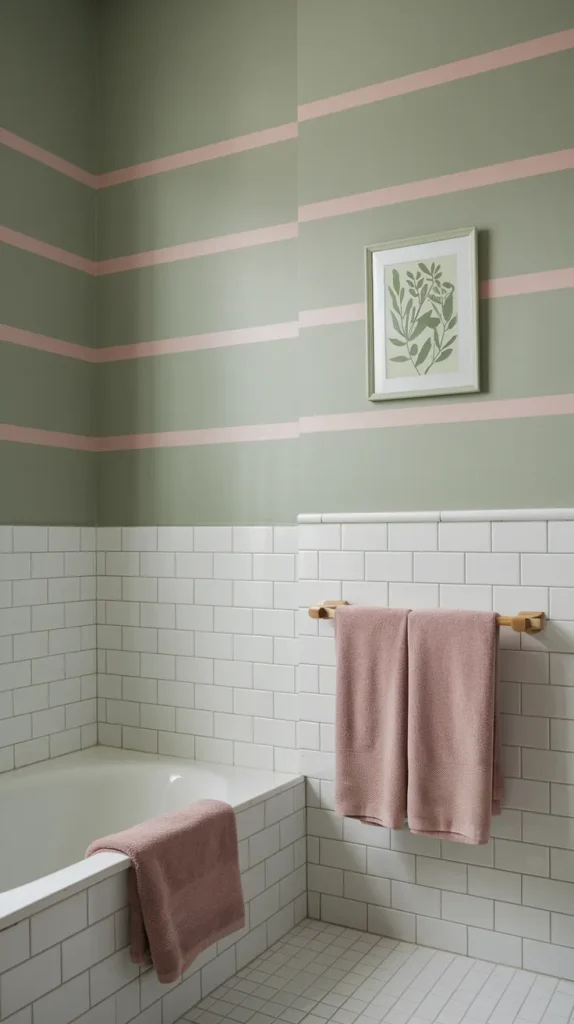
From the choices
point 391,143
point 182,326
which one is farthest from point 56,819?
point 391,143

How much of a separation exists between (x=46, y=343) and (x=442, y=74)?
4.96 ft

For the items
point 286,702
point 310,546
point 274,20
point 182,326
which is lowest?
point 286,702

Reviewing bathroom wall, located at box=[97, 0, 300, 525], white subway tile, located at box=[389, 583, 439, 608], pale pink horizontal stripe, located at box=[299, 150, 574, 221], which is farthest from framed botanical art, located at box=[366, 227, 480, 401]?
white subway tile, located at box=[389, 583, 439, 608]

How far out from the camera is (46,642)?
297cm

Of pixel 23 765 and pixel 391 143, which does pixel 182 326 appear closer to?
pixel 391 143

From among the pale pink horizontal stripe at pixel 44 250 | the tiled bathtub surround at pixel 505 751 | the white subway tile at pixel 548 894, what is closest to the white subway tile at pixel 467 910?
the tiled bathtub surround at pixel 505 751

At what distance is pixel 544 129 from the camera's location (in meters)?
2.32

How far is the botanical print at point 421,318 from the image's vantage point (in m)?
2.43

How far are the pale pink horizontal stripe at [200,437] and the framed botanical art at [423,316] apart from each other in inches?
14.8

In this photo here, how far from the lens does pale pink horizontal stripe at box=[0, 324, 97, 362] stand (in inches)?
111

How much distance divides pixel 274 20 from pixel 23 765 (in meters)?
2.55

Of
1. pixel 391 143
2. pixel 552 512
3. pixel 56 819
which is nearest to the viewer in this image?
pixel 552 512

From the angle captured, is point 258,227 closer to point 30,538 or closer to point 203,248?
point 203,248

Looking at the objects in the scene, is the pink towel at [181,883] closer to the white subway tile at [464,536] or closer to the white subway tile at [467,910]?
the white subway tile at [467,910]
